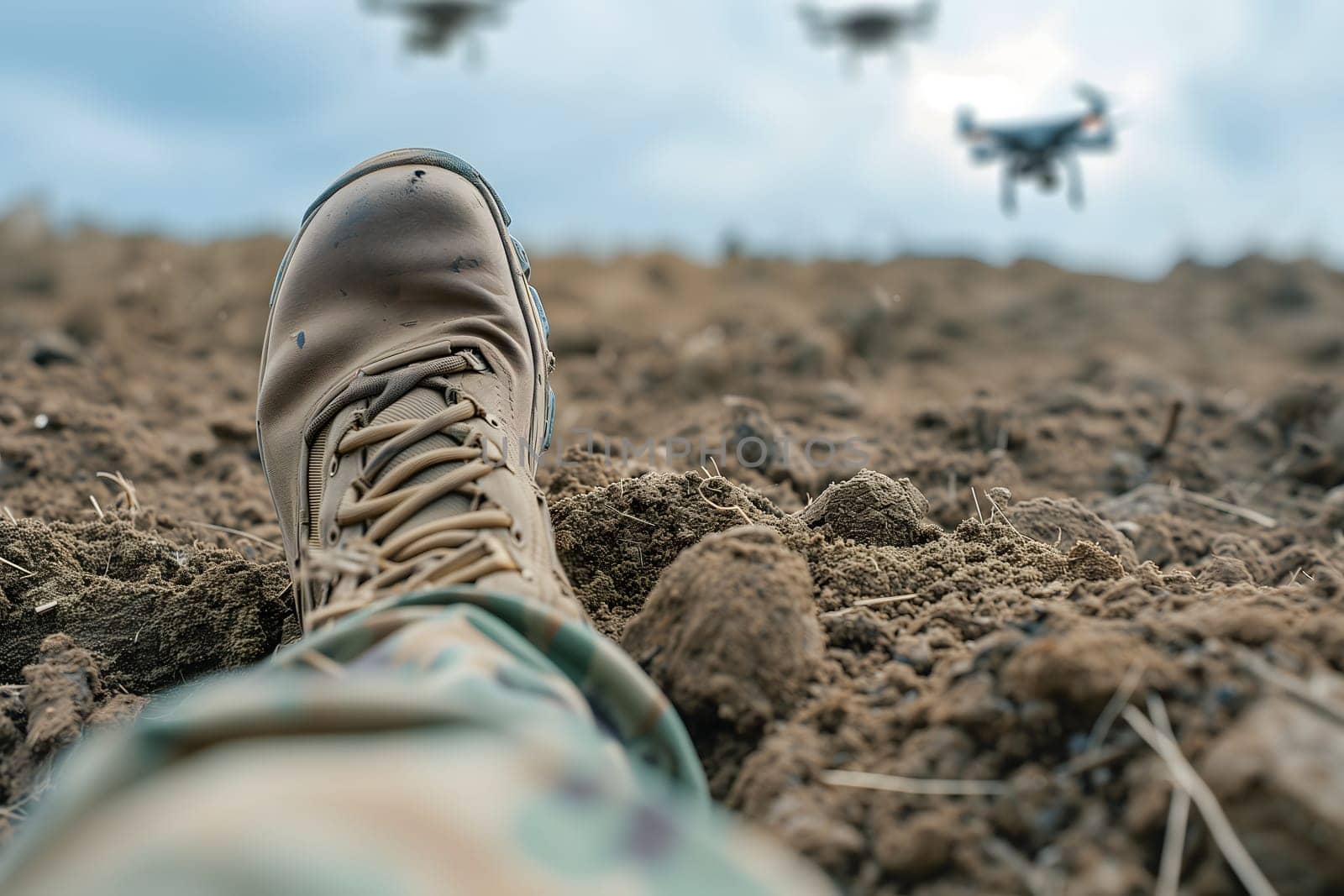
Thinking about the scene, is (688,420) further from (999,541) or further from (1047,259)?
(1047,259)

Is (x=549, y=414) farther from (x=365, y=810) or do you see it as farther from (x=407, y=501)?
(x=365, y=810)

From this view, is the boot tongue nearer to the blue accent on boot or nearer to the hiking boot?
the hiking boot

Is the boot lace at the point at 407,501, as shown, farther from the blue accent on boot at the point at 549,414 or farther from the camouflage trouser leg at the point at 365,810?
the camouflage trouser leg at the point at 365,810

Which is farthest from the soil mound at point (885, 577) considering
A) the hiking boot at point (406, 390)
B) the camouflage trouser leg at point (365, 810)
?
the camouflage trouser leg at point (365, 810)

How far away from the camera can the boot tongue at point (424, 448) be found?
58.0 inches

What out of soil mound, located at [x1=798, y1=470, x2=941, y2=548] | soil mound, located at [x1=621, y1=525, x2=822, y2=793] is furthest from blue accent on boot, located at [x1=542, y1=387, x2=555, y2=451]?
soil mound, located at [x1=621, y1=525, x2=822, y2=793]

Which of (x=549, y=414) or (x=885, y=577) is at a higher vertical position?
(x=549, y=414)

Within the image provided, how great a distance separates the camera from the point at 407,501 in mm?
1464

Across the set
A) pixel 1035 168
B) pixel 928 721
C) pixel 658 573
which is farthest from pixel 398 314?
pixel 1035 168

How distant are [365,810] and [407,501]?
845 millimetres

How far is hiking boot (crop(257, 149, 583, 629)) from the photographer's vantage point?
4.66ft

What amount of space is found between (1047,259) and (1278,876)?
834 centimetres

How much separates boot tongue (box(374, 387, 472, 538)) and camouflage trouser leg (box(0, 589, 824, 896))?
2.18 ft

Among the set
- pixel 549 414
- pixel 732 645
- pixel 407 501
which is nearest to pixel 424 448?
pixel 407 501
